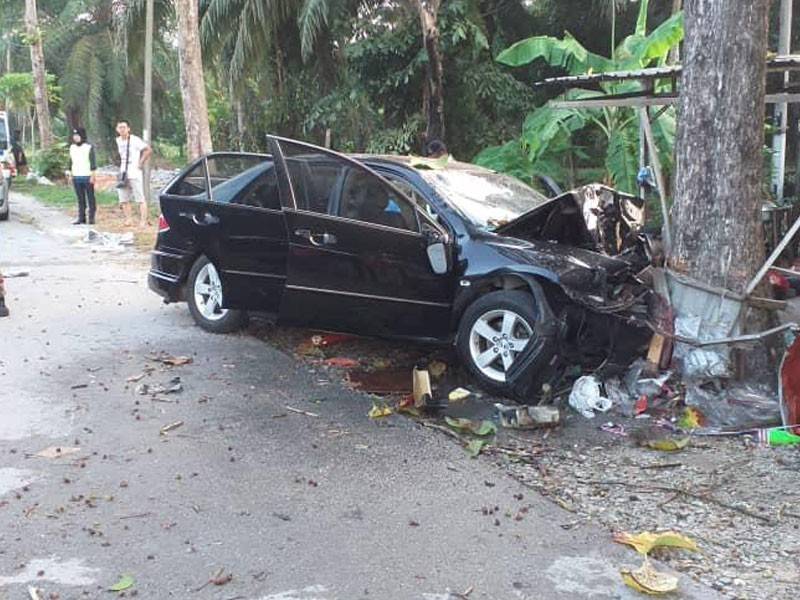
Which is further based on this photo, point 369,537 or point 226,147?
point 226,147

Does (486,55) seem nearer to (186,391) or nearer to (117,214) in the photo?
(117,214)

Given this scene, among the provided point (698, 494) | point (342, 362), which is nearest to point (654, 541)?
point (698, 494)

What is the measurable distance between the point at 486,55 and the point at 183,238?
953 centimetres

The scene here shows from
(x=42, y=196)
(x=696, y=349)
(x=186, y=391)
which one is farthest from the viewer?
(x=42, y=196)

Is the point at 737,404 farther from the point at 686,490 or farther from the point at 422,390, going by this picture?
the point at 422,390

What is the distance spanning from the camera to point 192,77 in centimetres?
1451

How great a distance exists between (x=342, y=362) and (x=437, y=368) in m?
0.84

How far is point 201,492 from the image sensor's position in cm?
432

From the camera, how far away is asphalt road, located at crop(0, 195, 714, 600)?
344 cm

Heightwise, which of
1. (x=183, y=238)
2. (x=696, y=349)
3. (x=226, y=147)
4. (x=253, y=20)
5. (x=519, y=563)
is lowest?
(x=519, y=563)

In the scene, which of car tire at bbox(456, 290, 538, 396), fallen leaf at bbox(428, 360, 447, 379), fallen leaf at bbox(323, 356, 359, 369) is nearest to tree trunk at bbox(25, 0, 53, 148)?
fallen leaf at bbox(323, 356, 359, 369)

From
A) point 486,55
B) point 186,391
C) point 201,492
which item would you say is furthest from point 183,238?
point 486,55

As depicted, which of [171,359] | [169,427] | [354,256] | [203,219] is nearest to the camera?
[169,427]

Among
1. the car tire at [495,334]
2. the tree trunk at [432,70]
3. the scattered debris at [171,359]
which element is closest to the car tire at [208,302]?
the scattered debris at [171,359]
